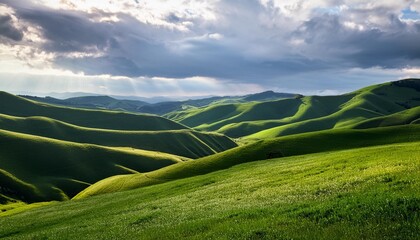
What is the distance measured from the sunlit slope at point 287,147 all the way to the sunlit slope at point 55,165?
69.0 metres

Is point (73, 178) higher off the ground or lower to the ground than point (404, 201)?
lower

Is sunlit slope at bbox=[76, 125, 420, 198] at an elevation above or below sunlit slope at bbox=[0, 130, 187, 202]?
above

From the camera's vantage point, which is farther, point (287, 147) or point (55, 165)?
point (55, 165)

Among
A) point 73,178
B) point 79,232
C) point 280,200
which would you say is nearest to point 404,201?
point 280,200

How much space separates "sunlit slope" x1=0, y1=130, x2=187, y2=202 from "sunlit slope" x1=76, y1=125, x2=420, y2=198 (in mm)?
69041

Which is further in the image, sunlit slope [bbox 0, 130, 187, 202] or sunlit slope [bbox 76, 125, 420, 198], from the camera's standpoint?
sunlit slope [bbox 0, 130, 187, 202]

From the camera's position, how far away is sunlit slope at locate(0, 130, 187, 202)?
14025cm

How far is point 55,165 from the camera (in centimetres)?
16912

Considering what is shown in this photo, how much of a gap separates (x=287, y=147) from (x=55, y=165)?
128 metres

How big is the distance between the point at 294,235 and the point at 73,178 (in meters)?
161

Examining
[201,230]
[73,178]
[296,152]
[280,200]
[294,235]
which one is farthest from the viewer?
[73,178]

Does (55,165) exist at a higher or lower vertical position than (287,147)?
lower

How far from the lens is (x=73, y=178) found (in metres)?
161

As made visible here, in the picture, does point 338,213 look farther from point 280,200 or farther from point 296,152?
point 296,152
